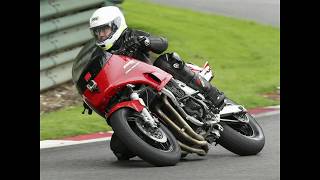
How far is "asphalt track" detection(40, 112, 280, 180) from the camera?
7102mm

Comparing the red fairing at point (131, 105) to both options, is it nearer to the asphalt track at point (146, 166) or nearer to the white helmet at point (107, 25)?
the asphalt track at point (146, 166)

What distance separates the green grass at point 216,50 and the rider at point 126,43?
2288 millimetres

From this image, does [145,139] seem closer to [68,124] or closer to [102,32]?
[102,32]

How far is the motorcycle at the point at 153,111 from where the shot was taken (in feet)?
24.1

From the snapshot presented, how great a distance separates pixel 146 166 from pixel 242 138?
1.07m

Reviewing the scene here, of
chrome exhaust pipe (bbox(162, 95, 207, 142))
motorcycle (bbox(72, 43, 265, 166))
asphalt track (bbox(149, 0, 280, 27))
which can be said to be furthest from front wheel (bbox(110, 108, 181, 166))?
asphalt track (bbox(149, 0, 280, 27))

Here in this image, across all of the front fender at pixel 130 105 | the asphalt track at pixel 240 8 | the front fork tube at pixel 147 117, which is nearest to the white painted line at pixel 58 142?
the front fender at pixel 130 105

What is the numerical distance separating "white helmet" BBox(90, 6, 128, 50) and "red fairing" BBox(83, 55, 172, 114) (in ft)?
0.61

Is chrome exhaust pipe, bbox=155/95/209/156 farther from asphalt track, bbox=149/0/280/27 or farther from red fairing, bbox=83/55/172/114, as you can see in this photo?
asphalt track, bbox=149/0/280/27

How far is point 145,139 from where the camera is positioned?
7.37 metres

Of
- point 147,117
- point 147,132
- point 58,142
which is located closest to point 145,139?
point 147,132
